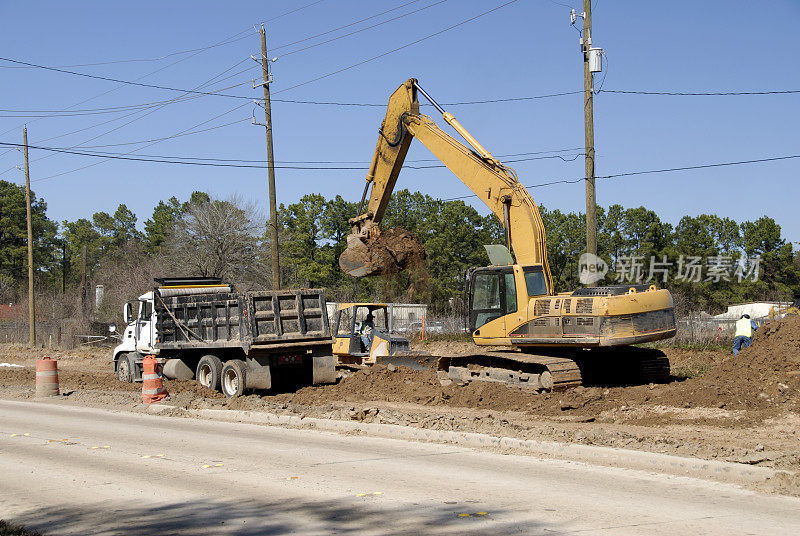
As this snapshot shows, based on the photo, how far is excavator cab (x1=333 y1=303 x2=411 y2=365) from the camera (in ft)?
67.2

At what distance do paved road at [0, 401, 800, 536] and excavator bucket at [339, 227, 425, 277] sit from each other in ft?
21.7

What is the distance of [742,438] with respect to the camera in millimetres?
11094

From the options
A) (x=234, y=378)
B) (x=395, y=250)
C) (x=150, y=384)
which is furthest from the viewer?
(x=395, y=250)

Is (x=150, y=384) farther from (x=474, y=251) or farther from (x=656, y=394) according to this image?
(x=474, y=251)

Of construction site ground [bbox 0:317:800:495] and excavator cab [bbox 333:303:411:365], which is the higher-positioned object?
excavator cab [bbox 333:303:411:365]

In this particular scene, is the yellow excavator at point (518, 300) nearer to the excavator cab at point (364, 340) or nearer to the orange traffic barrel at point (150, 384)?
the excavator cab at point (364, 340)

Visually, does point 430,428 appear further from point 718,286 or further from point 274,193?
point 718,286

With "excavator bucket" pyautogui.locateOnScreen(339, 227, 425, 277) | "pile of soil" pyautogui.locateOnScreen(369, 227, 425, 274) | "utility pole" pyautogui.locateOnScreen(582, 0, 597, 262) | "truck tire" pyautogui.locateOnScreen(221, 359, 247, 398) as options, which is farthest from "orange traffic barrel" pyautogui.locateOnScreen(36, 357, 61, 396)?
"utility pole" pyautogui.locateOnScreen(582, 0, 597, 262)

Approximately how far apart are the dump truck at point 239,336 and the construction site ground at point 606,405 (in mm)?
468

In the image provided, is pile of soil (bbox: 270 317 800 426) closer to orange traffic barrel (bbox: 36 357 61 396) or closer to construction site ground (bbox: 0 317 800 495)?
construction site ground (bbox: 0 317 800 495)

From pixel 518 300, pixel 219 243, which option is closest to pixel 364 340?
pixel 518 300

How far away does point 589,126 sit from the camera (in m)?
20.2

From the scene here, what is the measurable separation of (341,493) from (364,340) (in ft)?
42.5

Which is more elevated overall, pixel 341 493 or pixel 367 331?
pixel 367 331
